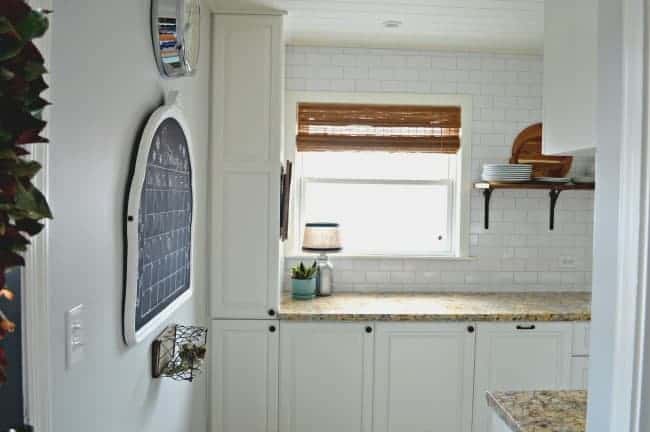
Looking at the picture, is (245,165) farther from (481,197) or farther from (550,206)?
(550,206)

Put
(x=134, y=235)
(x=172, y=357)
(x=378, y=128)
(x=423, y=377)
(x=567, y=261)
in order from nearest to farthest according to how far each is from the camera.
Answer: (x=134, y=235) → (x=172, y=357) → (x=423, y=377) → (x=378, y=128) → (x=567, y=261)

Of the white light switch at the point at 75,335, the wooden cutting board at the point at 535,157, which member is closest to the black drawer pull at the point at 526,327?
the wooden cutting board at the point at 535,157

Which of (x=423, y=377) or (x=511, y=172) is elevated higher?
(x=511, y=172)

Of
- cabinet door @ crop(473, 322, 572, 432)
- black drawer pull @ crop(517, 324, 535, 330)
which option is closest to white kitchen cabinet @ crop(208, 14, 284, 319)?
cabinet door @ crop(473, 322, 572, 432)

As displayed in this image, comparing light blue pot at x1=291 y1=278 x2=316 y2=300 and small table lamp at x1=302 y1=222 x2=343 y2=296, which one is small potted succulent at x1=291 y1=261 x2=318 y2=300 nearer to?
light blue pot at x1=291 y1=278 x2=316 y2=300

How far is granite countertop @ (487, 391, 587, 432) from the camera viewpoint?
1387 mm

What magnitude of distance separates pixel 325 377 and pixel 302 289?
56 centimetres

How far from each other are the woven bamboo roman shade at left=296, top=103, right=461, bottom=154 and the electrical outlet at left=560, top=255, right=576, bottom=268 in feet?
3.67

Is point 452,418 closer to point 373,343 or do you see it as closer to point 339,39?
point 373,343

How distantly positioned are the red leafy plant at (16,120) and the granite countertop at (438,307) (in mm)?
2418

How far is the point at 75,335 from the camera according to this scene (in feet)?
3.79

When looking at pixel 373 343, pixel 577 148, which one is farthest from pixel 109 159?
pixel 373 343

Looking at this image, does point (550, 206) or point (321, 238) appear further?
point (550, 206)

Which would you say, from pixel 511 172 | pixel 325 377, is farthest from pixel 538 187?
pixel 325 377
